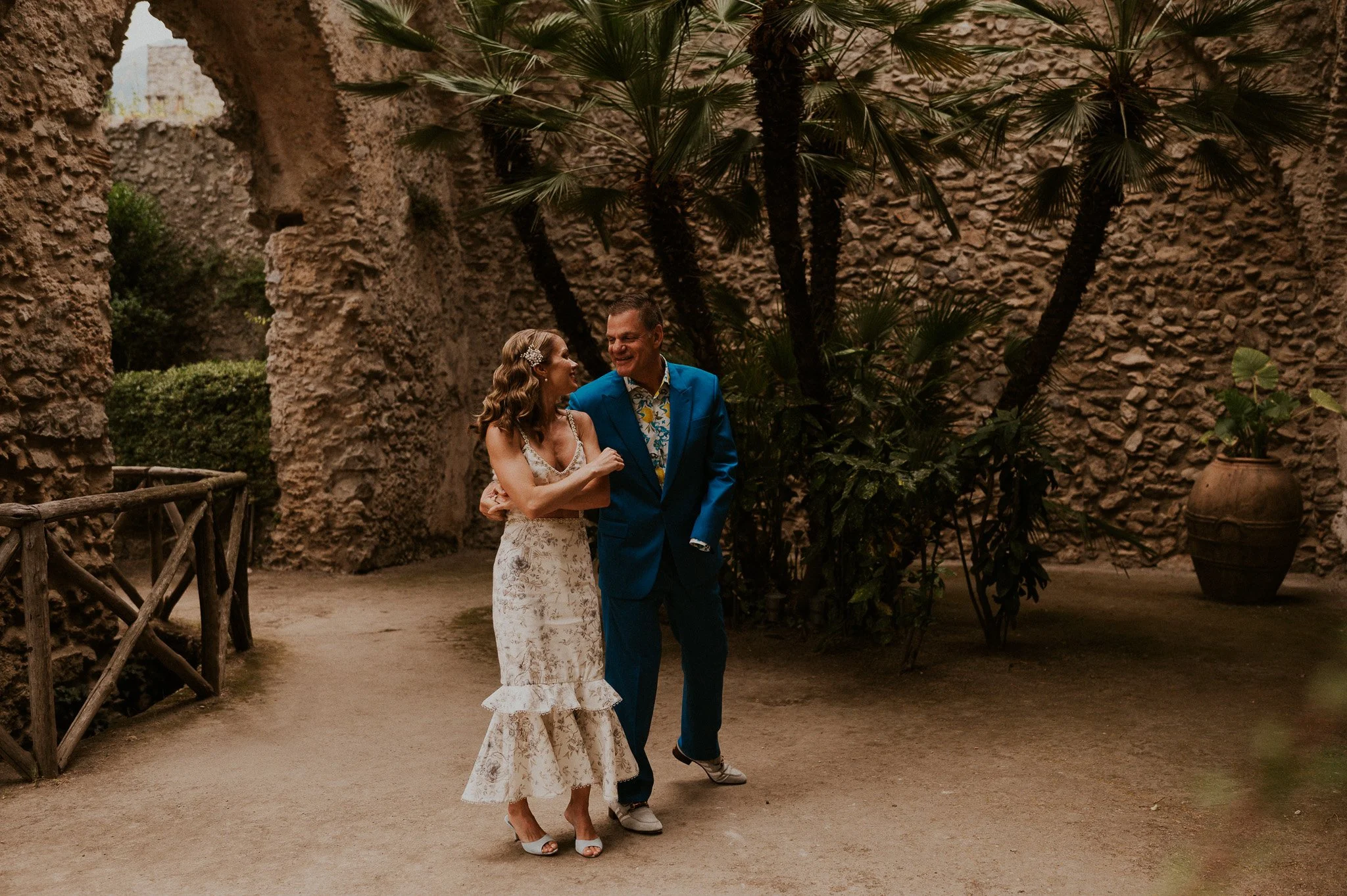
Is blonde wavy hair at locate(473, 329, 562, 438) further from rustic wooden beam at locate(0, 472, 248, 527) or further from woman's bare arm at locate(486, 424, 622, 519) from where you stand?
rustic wooden beam at locate(0, 472, 248, 527)

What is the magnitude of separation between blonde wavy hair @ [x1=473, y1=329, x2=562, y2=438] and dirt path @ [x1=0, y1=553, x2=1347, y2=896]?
133cm

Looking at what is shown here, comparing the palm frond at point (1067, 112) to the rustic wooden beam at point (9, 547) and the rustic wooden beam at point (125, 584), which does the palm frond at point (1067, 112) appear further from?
the rustic wooden beam at point (125, 584)

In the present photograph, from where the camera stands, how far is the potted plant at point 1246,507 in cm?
742

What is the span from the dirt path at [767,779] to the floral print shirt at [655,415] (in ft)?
4.06

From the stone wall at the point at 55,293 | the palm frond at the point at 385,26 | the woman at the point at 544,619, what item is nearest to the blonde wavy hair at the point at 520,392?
the woman at the point at 544,619

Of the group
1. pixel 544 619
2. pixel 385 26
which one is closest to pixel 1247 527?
pixel 544 619

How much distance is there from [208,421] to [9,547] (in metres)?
5.42

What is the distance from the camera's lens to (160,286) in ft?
38.8

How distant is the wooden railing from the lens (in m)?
4.27

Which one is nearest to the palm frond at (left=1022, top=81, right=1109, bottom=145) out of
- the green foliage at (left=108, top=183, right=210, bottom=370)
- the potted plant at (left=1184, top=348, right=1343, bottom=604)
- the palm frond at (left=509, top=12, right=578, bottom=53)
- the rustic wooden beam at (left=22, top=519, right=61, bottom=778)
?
the palm frond at (left=509, top=12, right=578, bottom=53)

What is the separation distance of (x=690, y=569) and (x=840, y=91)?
347cm

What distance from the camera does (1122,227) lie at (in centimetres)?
871

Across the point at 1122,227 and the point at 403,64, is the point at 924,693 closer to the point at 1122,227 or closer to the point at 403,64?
the point at 1122,227

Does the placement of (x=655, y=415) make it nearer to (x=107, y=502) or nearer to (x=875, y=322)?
(x=107, y=502)
